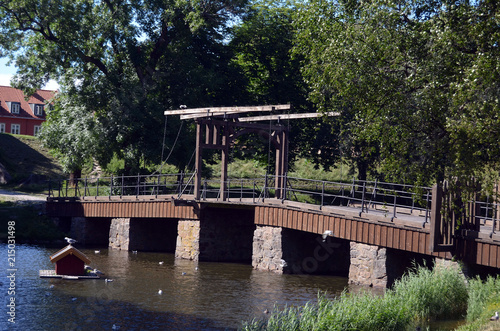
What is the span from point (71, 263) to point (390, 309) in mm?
10880

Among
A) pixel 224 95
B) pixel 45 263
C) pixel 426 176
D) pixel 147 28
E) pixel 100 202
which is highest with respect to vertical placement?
pixel 147 28

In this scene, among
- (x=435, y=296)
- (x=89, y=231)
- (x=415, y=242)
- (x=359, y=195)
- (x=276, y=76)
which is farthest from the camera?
(x=276, y=76)

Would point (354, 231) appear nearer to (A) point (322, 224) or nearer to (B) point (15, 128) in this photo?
(A) point (322, 224)

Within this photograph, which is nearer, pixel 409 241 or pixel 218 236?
pixel 409 241

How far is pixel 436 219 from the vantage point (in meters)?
15.1

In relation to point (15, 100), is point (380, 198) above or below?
below

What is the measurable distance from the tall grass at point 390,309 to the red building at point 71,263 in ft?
24.9

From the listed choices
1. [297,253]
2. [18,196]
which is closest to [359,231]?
[297,253]

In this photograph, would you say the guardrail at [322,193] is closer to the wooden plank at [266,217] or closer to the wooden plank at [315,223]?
the wooden plank at [315,223]

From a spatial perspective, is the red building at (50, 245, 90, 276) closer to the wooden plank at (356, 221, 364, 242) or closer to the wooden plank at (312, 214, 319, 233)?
the wooden plank at (312, 214, 319, 233)

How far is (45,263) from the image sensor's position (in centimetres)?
2150

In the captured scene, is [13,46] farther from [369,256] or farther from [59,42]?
[369,256]

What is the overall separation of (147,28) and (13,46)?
23.8 feet

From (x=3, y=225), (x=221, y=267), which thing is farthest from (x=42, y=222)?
(x=221, y=267)
